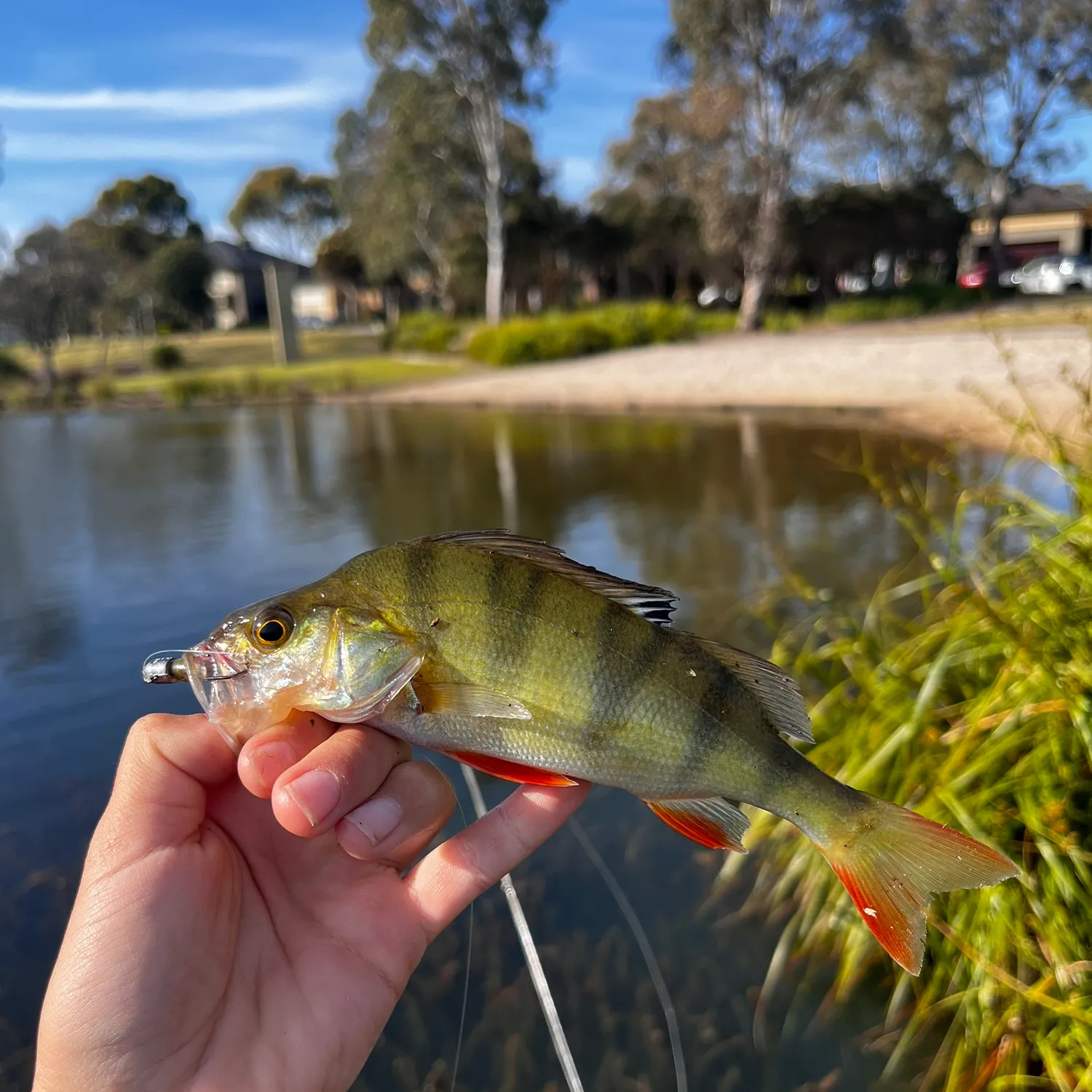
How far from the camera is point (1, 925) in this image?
12.6ft

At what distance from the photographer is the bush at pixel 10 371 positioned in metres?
30.8

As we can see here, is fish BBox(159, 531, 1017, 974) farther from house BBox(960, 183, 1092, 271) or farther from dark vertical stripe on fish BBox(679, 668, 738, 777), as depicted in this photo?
house BBox(960, 183, 1092, 271)

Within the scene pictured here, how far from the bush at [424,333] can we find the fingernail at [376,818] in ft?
106

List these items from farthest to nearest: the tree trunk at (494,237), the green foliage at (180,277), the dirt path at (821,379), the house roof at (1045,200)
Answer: the house roof at (1045,200) < the green foliage at (180,277) < the tree trunk at (494,237) < the dirt path at (821,379)

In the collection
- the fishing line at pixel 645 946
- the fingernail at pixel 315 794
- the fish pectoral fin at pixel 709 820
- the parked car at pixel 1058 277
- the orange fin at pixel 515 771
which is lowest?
the fishing line at pixel 645 946

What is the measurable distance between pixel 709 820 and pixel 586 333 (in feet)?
89.2

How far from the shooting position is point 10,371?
3111 centimetres

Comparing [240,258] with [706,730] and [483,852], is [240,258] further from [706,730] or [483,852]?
[706,730]

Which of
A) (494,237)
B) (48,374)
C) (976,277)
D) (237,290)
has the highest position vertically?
(494,237)

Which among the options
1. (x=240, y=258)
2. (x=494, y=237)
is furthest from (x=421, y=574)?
(x=240, y=258)

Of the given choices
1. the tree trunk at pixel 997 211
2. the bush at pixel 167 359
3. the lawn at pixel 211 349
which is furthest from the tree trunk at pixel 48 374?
the tree trunk at pixel 997 211

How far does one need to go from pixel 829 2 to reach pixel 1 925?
98.5 feet

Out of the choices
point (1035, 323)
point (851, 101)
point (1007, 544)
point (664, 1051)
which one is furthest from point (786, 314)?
point (664, 1051)

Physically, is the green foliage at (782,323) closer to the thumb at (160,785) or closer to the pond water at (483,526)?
the pond water at (483,526)
